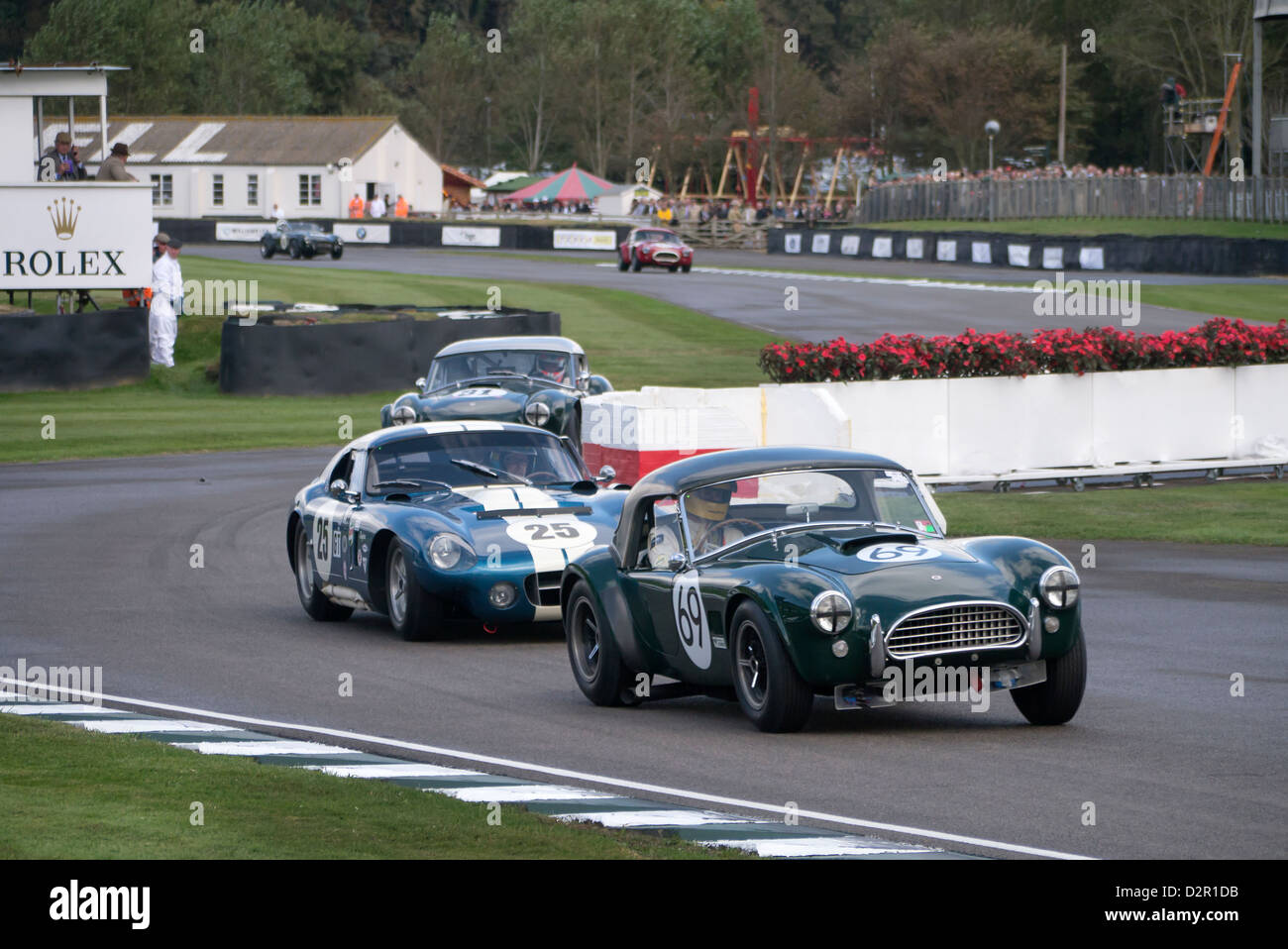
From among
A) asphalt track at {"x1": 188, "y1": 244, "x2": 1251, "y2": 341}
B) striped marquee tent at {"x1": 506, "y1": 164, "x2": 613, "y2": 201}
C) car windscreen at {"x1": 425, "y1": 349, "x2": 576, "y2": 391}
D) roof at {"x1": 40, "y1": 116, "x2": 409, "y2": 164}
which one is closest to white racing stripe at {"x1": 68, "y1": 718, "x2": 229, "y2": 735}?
car windscreen at {"x1": 425, "y1": 349, "x2": 576, "y2": 391}

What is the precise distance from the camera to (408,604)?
42.3 feet

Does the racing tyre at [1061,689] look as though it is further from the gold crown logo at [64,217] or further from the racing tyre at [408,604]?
the gold crown logo at [64,217]

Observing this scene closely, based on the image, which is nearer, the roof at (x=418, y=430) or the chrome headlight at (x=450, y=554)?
the chrome headlight at (x=450, y=554)

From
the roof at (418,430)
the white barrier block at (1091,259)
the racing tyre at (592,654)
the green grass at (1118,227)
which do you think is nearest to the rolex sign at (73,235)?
the roof at (418,430)

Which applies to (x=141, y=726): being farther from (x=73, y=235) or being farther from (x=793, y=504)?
(x=73, y=235)

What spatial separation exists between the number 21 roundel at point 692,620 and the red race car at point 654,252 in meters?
52.6

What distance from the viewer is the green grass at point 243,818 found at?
22.4 ft

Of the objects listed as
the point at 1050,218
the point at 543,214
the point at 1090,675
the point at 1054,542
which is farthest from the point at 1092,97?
the point at 1090,675

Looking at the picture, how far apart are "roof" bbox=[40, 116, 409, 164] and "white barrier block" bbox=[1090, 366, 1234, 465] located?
78885 mm

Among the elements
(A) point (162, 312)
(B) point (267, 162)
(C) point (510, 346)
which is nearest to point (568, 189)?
(B) point (267, 162)

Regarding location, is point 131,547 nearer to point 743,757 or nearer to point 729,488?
point 729,488

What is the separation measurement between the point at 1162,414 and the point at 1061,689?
1431cm

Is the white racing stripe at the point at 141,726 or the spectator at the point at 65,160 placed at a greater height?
the spectator at the point at 65,160
